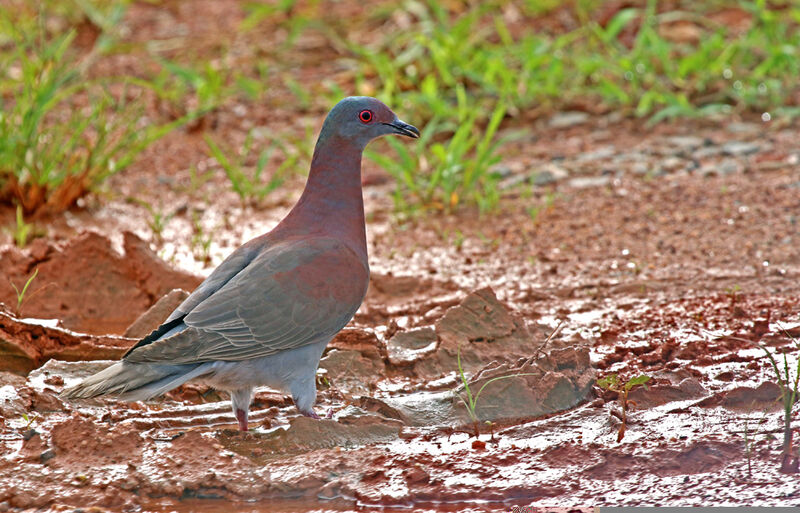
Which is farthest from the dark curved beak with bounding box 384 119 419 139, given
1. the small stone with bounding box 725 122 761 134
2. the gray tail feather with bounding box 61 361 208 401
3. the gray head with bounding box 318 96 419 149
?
the small stone with bounding box 725 122 761 134

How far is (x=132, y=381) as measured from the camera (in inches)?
136

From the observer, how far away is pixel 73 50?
360 inches

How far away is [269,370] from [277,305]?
0.24 meters

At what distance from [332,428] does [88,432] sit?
2.74 feet

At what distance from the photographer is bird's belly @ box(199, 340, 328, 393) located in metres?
3.64

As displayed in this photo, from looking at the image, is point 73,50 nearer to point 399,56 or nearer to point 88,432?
point 399,56

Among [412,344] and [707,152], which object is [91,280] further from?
[707,152]

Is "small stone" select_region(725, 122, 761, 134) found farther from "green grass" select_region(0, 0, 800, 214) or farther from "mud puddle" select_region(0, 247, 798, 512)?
"mud puddle" select_region(0, 247, 798, 512)

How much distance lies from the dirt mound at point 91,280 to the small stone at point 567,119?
3.33 metres

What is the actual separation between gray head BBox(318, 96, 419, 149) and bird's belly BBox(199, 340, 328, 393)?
0.87 m

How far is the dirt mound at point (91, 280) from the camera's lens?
4.92m

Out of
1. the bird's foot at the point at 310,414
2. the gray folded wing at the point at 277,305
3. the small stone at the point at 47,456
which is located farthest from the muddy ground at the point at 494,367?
the gray folded wing at the point at 277,305

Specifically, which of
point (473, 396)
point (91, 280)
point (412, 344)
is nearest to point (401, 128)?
point (412, 344)

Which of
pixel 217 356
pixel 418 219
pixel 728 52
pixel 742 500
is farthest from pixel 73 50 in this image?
pixel 742 500
